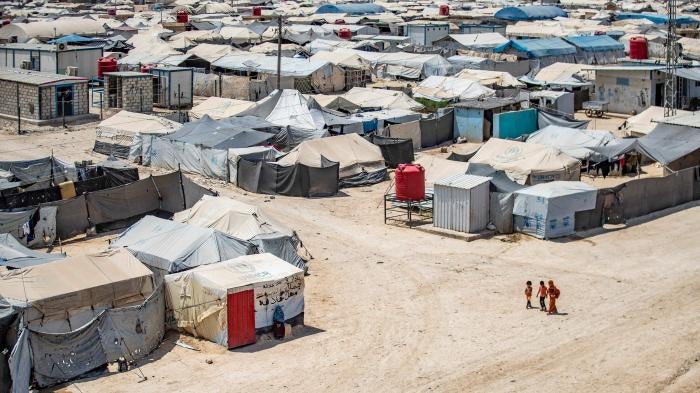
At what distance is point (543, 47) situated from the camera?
67.2 meters

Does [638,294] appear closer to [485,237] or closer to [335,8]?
[485,237]

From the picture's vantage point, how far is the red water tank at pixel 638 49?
5962 cm

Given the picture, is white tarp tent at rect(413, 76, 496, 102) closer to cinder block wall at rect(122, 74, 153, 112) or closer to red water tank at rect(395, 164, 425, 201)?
cinder block wall at rect(122, 74, 153, 112)

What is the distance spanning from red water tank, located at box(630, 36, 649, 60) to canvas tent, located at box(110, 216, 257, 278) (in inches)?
1538

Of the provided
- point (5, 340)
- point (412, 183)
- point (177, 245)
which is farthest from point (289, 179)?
point (5, 340)

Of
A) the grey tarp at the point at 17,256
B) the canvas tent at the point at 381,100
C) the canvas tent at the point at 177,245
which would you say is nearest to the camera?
the grey tarp at the point at 17,256

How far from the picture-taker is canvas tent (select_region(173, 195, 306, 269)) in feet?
87.2

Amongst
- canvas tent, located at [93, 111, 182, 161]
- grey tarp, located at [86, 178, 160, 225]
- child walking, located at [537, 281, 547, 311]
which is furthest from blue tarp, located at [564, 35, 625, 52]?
child walking, located at [537, 281, 547, 311]

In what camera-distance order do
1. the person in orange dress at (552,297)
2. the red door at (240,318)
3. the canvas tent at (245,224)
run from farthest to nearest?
the canvas tent at (245,224) → the person in orange dress at (552,297) → the red door at (240,318)

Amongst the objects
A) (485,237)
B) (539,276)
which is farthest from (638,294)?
(485,237)

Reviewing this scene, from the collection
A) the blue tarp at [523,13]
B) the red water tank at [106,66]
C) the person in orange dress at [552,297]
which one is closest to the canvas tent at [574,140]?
the person in orange dress at [552,297]

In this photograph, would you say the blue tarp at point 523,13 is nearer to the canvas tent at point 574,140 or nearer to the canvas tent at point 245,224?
the canvas tent at point 574,140

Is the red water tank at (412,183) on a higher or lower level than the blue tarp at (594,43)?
lower

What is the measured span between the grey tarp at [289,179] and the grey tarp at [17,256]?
10.8m
